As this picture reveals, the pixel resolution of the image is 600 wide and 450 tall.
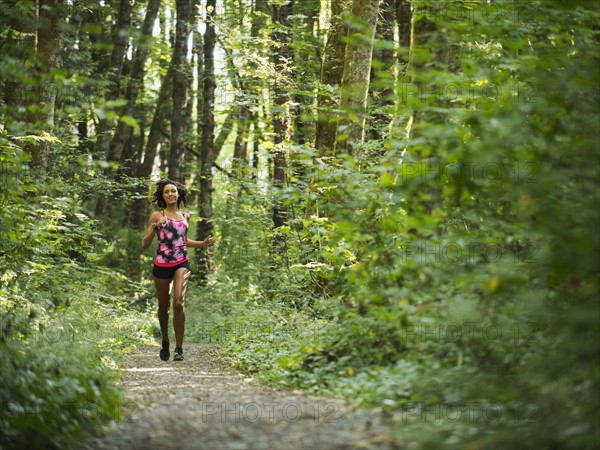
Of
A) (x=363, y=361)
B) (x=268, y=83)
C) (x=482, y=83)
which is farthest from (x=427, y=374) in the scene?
(x=268, y=83)

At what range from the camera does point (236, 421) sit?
5.18 meters

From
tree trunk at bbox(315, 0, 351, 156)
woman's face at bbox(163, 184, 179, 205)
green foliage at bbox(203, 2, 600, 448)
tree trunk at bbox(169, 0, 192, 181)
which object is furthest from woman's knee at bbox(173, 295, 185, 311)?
tree trunk at bbox(169, 0, 192, 181)

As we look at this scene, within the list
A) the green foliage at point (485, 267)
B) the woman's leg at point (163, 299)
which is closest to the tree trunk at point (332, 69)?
the woman's leg at point (163, 299)

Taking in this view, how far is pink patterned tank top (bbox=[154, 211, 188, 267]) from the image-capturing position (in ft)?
31.6

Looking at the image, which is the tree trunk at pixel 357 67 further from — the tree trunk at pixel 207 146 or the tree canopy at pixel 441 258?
the tree trunk at pixel 207 146

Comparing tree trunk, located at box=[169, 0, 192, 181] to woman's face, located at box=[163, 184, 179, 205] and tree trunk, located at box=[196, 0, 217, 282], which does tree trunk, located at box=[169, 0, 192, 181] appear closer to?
tree trunk, located at box=[196, 0, 217, 282]

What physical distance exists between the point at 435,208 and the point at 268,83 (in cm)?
1092

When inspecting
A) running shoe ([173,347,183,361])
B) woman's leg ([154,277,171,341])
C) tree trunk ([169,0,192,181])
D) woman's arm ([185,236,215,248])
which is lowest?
running shoe ([173,347,183,361])

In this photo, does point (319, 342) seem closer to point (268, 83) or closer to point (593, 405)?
point (593, 405)

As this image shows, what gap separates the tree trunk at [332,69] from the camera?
11.8 meters

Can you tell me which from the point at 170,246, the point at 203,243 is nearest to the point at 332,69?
the point at 203,243

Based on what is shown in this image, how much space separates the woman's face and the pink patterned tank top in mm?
395

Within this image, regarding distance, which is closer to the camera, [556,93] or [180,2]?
[556,93]

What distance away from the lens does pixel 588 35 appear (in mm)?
6602
